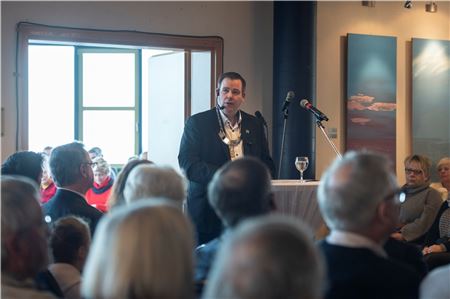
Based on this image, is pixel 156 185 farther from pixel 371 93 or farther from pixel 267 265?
pixel 371 93

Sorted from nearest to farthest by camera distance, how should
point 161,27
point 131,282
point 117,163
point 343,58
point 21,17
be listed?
point 131,282, point 21,17, point 161,27, point 343,58, point 117,163

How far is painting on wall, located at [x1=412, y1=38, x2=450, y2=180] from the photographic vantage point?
6.94 m

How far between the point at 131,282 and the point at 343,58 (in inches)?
232

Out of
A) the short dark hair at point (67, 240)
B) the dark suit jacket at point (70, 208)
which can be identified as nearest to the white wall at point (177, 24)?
the dark suit jacket at point (70, 208)

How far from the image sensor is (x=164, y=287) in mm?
1103

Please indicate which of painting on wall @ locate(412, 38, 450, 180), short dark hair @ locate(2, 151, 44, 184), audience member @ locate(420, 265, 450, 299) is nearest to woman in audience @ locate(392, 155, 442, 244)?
painting on wall @ locate(412, 38, 450, 180)

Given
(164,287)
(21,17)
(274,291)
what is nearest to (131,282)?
(164,287)

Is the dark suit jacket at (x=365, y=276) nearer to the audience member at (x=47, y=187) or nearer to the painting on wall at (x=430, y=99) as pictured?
the audience member at (x=47, y=187)

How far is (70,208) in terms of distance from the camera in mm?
2770

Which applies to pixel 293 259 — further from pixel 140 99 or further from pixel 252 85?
pixel 140 99

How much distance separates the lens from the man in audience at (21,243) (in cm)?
147

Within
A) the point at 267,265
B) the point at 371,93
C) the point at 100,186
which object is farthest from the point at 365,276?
the point at 371,93

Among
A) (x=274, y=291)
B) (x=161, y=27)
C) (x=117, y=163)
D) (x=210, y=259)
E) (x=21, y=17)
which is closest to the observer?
(x=274, y=291)

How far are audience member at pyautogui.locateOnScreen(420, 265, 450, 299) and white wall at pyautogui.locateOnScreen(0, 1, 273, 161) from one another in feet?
15.2
